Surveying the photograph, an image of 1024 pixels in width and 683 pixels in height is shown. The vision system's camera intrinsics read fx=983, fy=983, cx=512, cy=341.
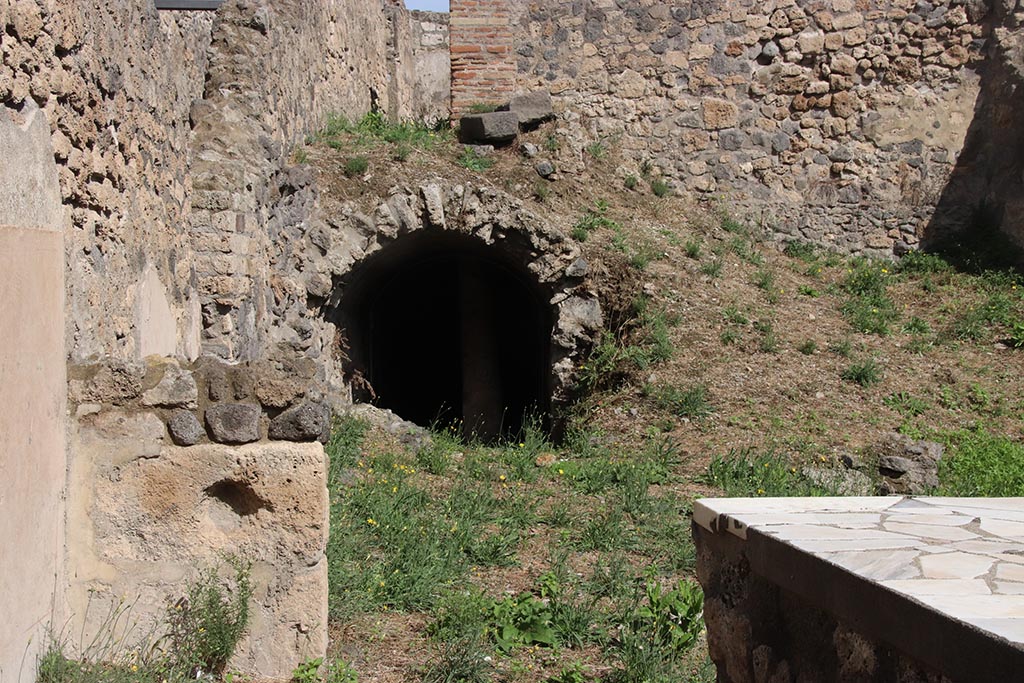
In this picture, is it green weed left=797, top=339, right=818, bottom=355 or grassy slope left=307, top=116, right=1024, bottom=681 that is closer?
grassy slope left=307, top=116, right=1024, bottom=681

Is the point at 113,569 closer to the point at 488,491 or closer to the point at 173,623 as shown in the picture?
the point at 173,623

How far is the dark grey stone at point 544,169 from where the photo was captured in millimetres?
9766

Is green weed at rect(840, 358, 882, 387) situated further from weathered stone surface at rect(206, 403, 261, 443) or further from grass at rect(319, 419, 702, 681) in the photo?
weathered stone surface at rect(206, 403, 261, 443)

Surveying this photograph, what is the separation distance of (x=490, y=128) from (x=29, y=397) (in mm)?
7179

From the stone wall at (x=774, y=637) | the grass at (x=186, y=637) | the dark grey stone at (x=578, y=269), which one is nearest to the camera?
the stone wall at (x=774, y=637)

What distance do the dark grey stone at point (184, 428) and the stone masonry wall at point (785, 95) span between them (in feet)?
25.3

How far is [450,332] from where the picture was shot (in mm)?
13867

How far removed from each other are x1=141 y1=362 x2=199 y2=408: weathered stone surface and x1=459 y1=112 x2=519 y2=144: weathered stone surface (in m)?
6.61

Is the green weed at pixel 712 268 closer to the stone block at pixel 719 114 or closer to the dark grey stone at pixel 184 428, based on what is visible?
the stone block at pixel 719 114

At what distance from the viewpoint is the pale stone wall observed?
316cm

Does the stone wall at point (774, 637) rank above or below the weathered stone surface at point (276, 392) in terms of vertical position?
below

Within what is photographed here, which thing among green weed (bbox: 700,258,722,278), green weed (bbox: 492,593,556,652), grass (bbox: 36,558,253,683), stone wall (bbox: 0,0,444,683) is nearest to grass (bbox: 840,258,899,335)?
green weed (bbox: 700,258,722,278)

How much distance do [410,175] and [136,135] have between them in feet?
13.8

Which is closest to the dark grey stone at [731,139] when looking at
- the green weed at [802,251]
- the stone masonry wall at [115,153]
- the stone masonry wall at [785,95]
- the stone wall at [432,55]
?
the stone masonry wall at [785,95]
